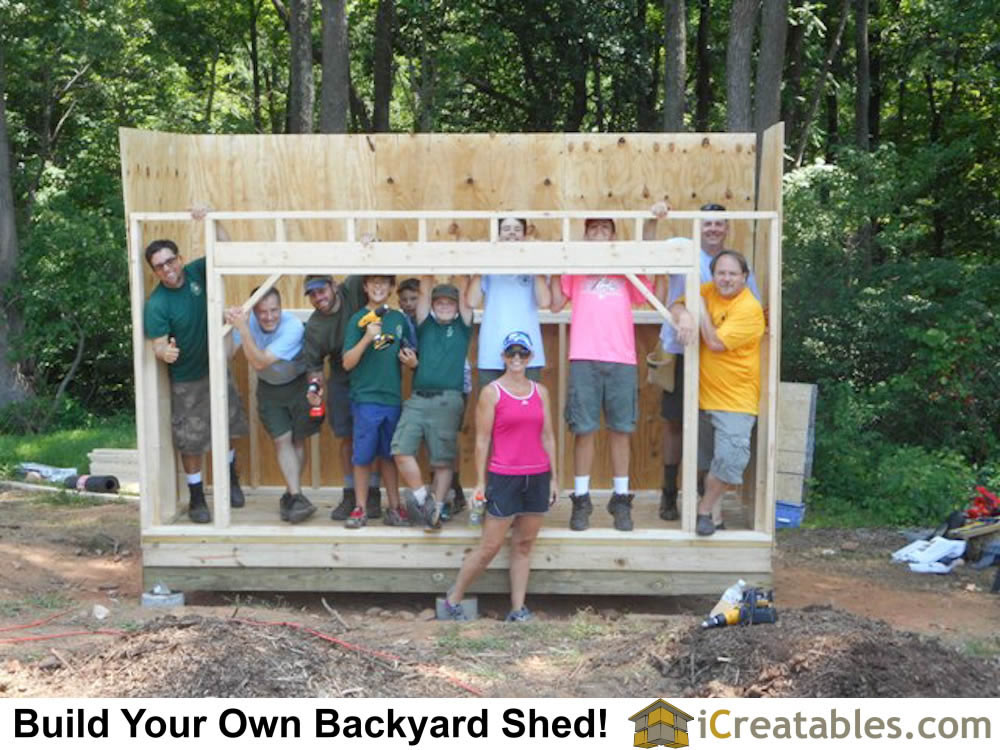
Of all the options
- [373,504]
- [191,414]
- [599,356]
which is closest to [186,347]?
[191,414]

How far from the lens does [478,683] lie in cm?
551

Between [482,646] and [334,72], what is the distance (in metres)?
10.5

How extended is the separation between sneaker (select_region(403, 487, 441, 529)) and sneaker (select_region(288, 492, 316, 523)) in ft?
2.30

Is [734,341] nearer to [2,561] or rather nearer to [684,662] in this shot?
[684,662]

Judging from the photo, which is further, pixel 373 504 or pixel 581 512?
pixel 373 504

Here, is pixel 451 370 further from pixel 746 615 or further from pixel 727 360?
pixel 746 615

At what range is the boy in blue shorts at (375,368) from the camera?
285 inches

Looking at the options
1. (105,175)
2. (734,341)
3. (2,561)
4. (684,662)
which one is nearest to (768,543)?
(734,341)

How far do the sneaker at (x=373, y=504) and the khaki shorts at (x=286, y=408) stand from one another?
56 centimetres

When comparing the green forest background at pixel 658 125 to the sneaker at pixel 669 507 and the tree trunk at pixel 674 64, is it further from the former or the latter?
the sneaker at pixel 669 507

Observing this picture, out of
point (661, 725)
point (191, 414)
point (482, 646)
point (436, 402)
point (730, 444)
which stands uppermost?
point (436, 402)

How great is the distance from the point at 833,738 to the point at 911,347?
307 inches

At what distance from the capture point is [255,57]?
1075 inches

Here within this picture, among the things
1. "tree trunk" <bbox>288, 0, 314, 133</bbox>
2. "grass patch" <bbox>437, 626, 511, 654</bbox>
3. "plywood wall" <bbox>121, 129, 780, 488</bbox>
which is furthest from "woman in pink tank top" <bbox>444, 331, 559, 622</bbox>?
"tree trunk" <bbox>288, 0, 314, 133</bbox>
